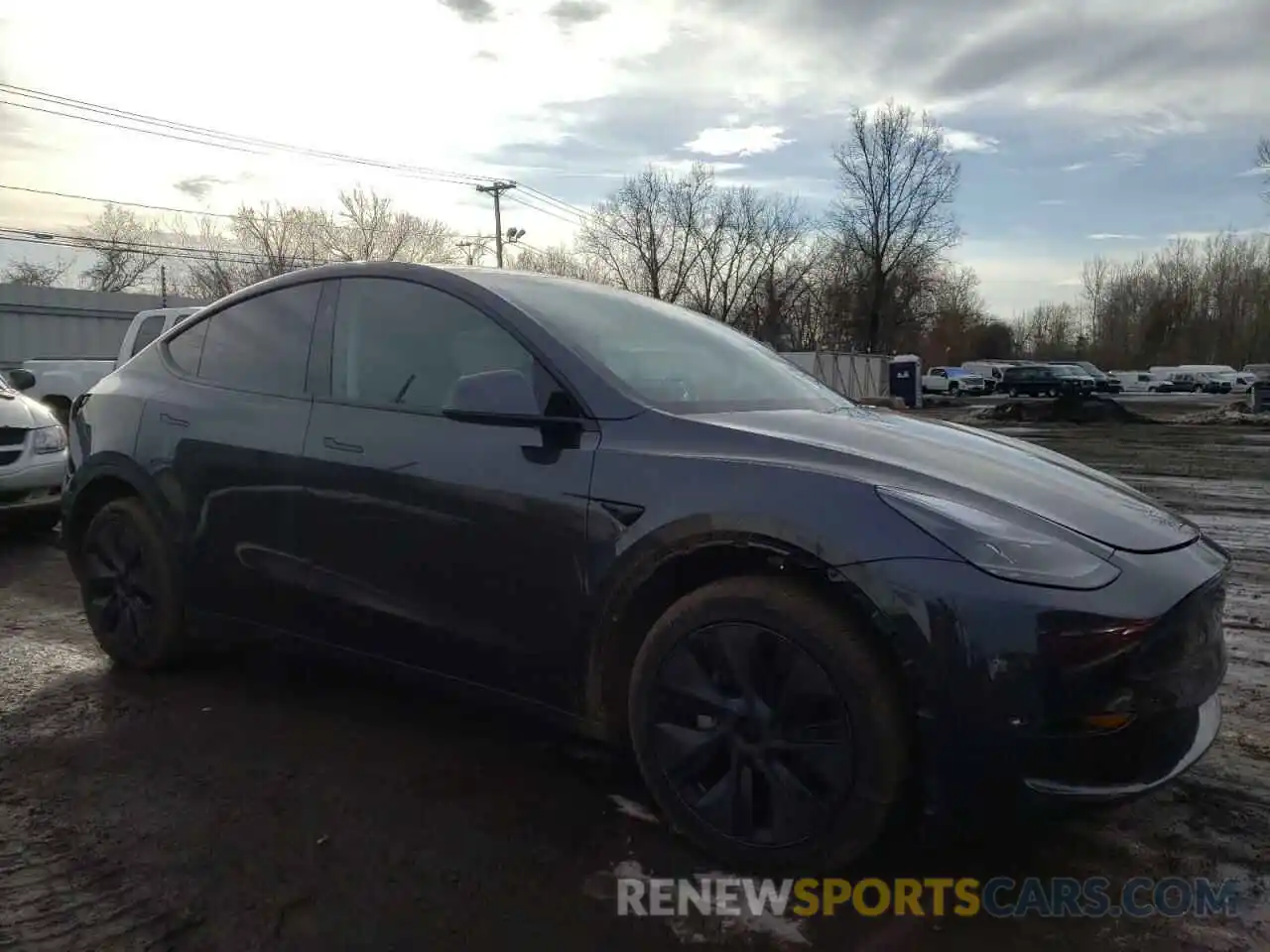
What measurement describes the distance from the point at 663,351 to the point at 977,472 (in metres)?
1.17

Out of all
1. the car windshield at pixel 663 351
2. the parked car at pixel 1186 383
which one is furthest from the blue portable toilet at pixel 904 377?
the car windshield at pixel 663 351

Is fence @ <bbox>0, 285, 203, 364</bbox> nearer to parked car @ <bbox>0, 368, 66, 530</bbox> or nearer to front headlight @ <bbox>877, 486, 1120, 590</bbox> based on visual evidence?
parked car @ <bbox>0, 368, 66, 530</bbox>

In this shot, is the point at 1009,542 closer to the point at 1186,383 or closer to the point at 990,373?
the point at 990,373

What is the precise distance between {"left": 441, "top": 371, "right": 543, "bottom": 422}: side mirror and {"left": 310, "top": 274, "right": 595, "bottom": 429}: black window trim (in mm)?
114

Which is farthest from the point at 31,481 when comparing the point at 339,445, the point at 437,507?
the point at 437,507

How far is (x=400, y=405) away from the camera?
3271 millimetres

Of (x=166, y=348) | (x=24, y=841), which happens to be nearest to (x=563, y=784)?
(x=24, y=841)

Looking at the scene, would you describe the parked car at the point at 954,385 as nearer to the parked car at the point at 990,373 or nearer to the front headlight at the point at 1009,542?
the parked car at the point at 990,373

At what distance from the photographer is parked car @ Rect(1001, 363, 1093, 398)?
46156 mm

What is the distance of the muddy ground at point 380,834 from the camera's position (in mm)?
2311

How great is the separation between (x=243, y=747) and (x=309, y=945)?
1268 mm

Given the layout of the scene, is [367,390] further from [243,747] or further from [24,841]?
[24,841]

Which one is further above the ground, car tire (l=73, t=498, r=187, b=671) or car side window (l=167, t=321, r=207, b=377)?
car side window (l=167, t=321, r=207, b=377)

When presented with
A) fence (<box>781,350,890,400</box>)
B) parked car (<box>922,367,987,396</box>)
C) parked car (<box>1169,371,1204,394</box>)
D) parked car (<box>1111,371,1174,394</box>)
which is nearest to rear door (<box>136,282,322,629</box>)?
fence (<box>781,350,890,400</box>)
